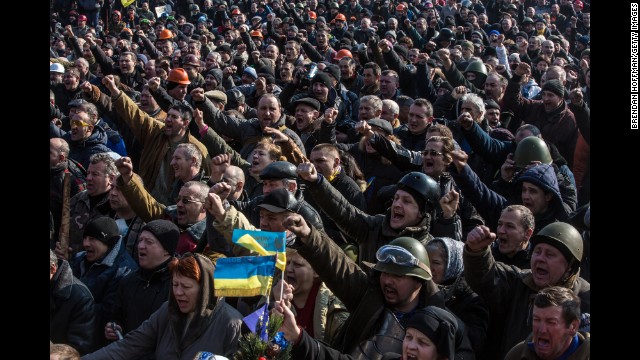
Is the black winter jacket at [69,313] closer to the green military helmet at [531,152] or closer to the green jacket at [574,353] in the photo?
the green jacket at [574,353]

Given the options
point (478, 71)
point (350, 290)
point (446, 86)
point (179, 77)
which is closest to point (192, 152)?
point (179, 77)

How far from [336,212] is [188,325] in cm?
151

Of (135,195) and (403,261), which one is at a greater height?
(403,261)

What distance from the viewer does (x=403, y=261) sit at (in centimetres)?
509

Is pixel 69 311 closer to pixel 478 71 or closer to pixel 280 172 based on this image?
pixel 280 172

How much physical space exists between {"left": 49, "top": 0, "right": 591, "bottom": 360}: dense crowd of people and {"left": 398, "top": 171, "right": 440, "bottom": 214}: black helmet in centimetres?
2

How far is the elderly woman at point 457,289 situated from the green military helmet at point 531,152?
7.09ft

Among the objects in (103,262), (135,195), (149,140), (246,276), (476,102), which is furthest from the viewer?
(149,140)

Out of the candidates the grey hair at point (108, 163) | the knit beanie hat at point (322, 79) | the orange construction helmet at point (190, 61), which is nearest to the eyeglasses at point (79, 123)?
the grey hair at point (108, 163)

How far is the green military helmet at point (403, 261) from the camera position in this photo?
200 inches

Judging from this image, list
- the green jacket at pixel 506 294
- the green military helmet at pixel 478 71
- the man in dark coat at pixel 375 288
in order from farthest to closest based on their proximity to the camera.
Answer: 1. the green military helmet at pixel 478 71
2. the green jacket at pixel 506 294
3. the man in dark coat at pixel 375 288

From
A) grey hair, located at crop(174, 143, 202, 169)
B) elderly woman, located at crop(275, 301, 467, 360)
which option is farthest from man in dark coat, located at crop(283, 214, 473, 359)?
grey hair, located at crop(174, 143, 202, 169)
